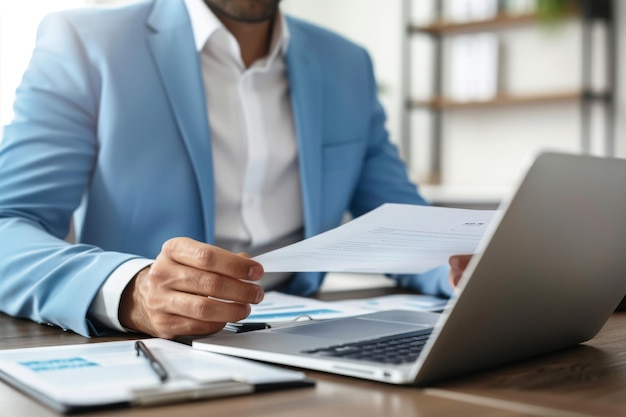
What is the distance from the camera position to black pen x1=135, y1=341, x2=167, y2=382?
0.61 m

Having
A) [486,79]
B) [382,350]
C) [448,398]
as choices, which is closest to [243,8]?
[382,350]

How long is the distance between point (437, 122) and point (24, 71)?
10.2 feet

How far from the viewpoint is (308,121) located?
1.58m

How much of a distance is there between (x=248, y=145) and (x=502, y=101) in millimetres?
2474

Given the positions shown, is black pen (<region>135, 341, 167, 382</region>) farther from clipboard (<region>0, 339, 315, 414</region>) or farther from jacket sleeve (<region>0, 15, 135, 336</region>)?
jacket sleeve (<region>0, 15, 135, 336</region>)

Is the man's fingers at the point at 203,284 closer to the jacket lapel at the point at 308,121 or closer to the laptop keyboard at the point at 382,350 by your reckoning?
the laptop keyboard at the point at 382,350

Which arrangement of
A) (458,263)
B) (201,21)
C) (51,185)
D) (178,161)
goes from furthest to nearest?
(201,21) < (178,161) < (51,185) < (458,263)

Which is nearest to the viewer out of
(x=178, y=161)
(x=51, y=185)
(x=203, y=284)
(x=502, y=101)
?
(x=203, y=284)

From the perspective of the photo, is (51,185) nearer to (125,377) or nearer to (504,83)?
(125,377)

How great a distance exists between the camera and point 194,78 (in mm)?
1417

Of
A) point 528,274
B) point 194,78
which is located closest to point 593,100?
point 194,78

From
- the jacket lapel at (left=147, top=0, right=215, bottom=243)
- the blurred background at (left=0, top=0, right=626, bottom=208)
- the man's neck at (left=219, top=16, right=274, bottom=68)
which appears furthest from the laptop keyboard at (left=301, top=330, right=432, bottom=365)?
the blurred background at (left=0, top=0, right=626, bottom=208)

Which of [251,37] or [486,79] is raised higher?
[251,37]

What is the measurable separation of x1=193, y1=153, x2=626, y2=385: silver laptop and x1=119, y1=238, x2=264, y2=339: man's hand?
0.03 m
